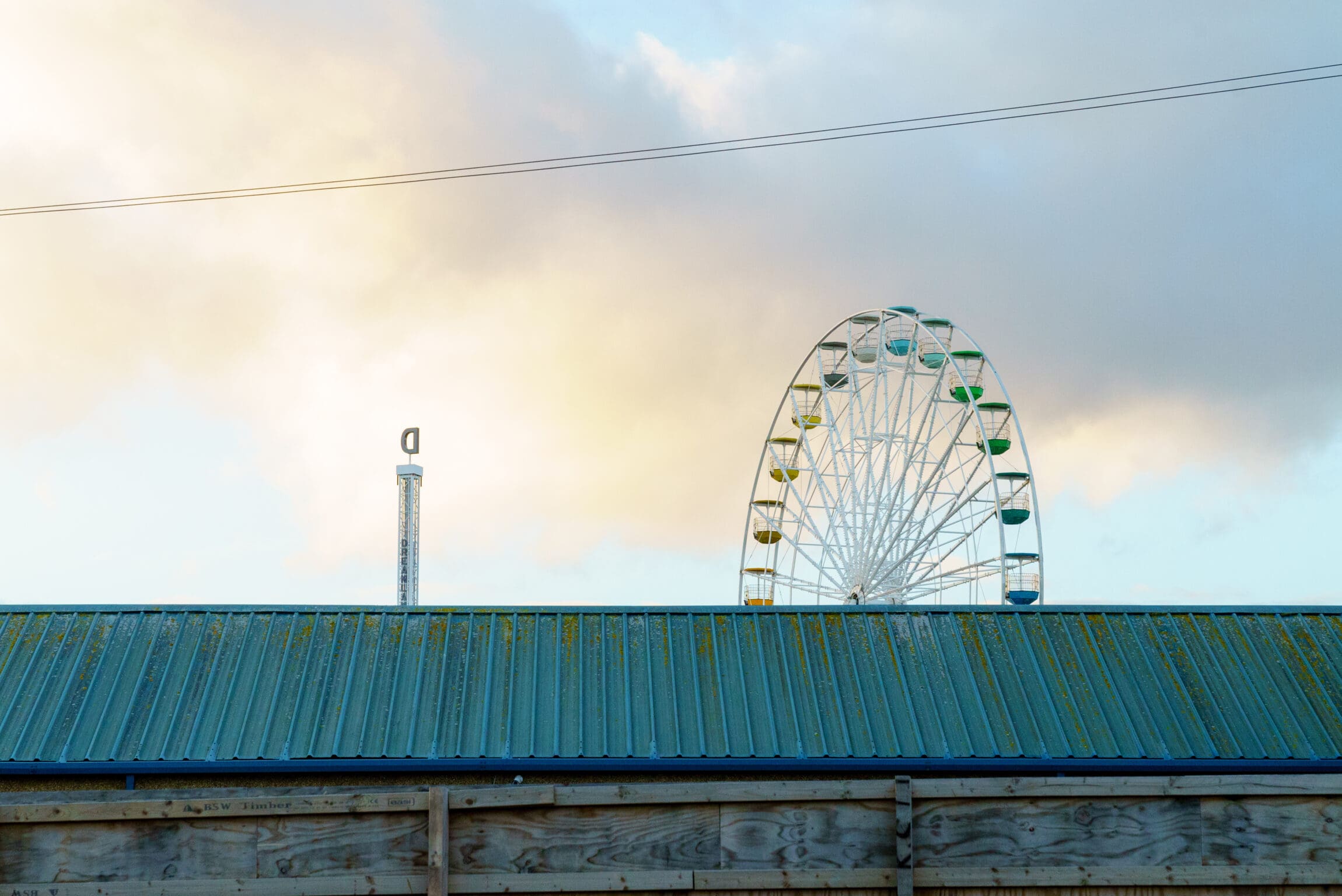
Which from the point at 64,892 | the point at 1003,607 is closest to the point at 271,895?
the point at 64,892

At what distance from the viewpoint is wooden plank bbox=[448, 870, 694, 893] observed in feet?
25.4

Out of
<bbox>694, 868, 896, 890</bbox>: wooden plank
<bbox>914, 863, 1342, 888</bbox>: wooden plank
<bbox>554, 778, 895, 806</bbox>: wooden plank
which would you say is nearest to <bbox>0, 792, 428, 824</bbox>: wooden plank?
<bbox>554, 778, 895, 806</bbox>: wooden plank

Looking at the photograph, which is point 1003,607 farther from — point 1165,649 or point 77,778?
point 77,778

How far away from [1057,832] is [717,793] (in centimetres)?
216

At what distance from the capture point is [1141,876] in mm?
8031

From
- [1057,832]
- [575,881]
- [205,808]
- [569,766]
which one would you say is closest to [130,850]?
[205,808]

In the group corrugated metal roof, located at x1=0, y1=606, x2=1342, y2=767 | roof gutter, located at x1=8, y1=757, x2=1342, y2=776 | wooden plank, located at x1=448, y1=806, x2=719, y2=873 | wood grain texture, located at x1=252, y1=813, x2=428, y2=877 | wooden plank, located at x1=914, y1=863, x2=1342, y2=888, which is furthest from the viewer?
corrugated metal roof, located at x1=0, y1=606, x2=1342, y2=767

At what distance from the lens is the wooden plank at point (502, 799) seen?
7.74 m

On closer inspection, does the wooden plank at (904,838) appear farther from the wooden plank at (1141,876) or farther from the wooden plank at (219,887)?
the wooden plank at (219,887)

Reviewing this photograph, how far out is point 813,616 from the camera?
53.5 ft

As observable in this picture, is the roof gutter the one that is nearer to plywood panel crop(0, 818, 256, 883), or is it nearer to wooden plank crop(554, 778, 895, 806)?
wooden plank crop(554, 778, 895, 806)

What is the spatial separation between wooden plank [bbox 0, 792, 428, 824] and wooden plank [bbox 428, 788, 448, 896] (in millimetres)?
95

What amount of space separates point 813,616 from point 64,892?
10.3 m

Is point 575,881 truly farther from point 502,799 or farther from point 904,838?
point 904,838
